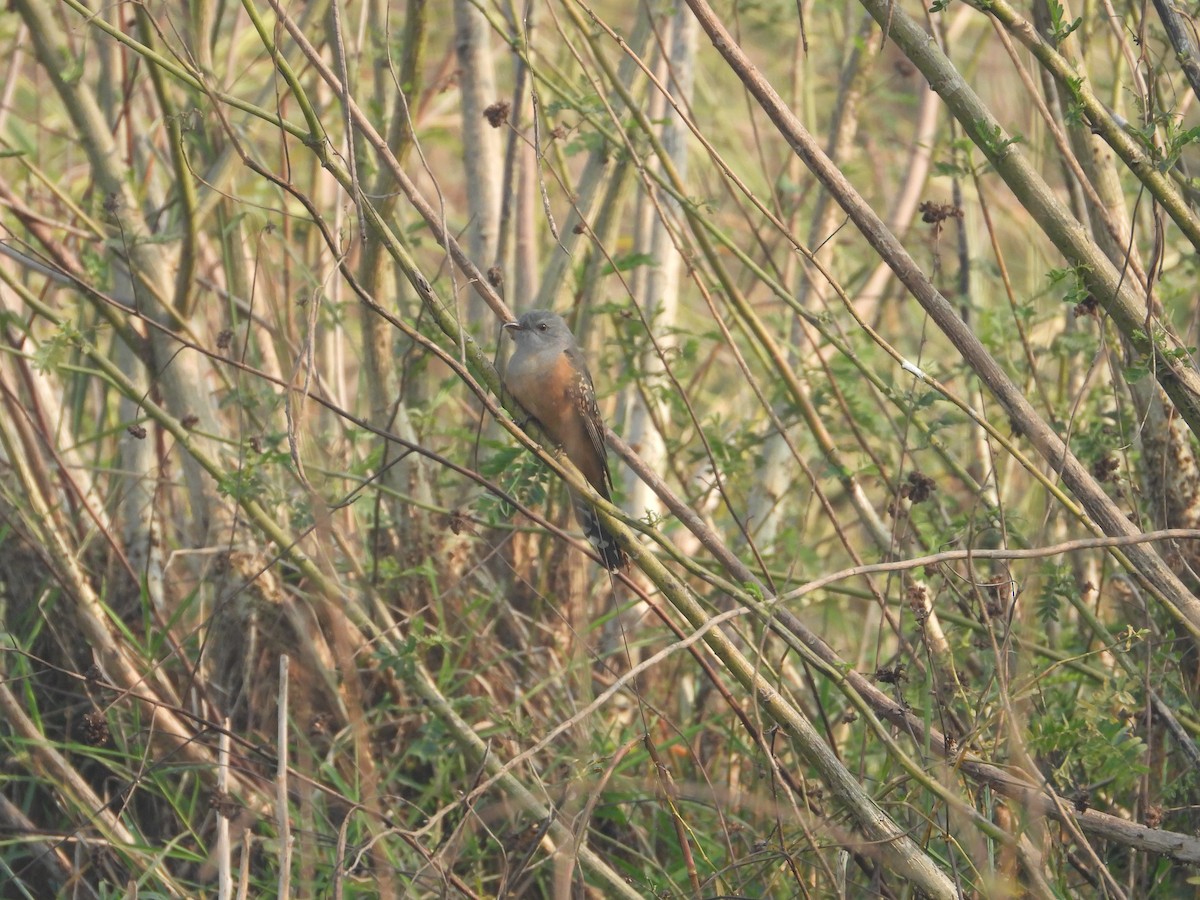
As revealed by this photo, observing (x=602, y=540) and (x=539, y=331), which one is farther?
(x=539, y=331)

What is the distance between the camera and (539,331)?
4051mm

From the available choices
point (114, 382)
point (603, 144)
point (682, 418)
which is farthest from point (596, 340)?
point (114, 382)

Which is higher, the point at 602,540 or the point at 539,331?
the point at 539,331

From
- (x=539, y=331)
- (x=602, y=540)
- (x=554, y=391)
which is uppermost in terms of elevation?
(x=539, y=331)

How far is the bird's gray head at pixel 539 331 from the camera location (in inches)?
158

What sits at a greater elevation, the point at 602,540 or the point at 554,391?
the point at 554,391

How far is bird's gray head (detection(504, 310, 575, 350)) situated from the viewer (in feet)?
13.1

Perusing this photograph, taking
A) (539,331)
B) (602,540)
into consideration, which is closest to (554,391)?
(539,331)

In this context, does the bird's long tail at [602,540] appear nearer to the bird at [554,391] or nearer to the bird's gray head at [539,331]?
the bird at [554,391]

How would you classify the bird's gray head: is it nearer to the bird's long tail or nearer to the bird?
the bird

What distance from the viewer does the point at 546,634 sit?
4.51 metres

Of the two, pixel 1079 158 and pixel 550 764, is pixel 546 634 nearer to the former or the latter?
pixel 550 764

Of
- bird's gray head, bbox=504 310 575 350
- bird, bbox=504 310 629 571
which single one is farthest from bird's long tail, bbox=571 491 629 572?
bird's gray head, bbox=504 310 575 350

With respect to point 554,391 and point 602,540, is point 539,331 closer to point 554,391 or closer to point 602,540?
point 554,391
